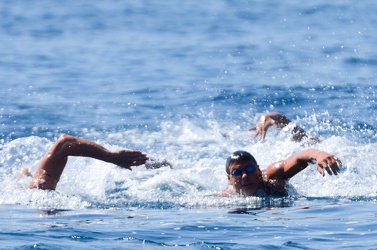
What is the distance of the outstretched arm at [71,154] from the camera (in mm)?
9867

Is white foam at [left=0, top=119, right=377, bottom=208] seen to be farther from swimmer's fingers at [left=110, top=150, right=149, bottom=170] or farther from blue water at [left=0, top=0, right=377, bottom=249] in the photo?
swimmer's fingers at [left=110, top=150, right=149, bottom=170]

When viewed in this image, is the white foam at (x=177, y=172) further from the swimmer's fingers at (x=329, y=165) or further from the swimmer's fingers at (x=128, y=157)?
the swimmer's fingers at (x=329, y=165)

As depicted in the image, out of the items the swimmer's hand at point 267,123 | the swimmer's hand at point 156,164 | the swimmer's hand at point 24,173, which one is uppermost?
the swimmer's hand at point 267,123

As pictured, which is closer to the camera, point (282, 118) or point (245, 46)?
point (282, 118)

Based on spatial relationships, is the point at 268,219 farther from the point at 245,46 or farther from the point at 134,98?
the point at 245,46

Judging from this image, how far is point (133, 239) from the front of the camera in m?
7.98

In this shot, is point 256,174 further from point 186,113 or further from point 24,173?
point 186,113

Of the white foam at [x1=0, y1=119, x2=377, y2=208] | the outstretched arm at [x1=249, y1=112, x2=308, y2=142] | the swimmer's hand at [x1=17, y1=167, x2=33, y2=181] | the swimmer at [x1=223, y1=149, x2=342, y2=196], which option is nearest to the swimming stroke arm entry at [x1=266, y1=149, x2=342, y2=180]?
the swimmer at [x1=223, y1=149, x2=342, y2=196]

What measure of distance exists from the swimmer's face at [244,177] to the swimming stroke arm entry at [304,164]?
236 mm

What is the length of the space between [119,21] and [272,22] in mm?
5467

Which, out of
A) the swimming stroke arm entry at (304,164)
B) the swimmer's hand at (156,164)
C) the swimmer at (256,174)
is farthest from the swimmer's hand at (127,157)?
the swimmer's hand at (156,164)

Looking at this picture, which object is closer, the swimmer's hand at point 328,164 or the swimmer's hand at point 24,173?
the swimmer's hand at point 328,164

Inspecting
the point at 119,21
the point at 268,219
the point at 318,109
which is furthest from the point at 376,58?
the point at 268,219

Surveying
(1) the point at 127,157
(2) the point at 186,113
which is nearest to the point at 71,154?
(1) the point at 127,157
